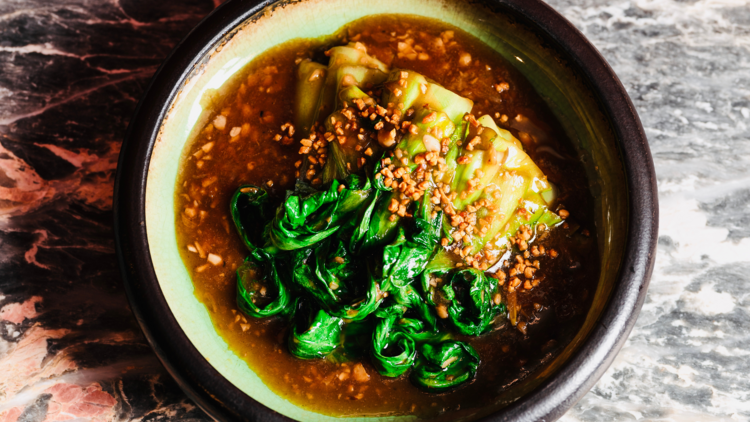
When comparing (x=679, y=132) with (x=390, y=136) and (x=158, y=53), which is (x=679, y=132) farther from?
(x=158, y=53)

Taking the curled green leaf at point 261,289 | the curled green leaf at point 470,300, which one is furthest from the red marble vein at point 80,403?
the curled green leaf at point 470,300

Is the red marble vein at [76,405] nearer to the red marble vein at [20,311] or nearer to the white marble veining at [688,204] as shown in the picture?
the red marble vein at [20,311]

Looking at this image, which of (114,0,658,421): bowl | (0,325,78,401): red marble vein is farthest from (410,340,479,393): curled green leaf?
(0,325,78,401): red marble vein

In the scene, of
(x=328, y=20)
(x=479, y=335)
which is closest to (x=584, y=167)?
(x=479, y=335)

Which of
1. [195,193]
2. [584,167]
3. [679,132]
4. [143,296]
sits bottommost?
[143,296]

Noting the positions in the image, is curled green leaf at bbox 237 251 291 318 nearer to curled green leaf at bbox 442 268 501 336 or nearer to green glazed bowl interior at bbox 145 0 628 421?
green glazed bowl interior at bbox 145 0 628 421

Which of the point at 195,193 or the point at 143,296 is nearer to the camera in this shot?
the point at 143,296

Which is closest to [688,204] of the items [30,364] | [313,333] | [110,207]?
[313,333]

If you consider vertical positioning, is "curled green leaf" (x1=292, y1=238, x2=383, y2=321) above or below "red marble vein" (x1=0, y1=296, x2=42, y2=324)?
above
